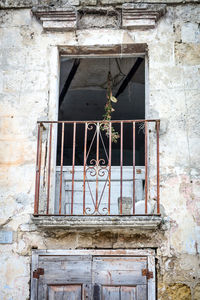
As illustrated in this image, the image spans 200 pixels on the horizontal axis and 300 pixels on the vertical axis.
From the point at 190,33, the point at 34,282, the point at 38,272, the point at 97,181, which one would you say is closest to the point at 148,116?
the point at 97,181

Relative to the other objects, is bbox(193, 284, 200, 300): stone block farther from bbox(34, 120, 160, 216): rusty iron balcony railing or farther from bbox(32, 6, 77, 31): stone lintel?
bbox(32, 6, 77, 31): stone lintel

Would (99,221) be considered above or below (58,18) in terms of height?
below

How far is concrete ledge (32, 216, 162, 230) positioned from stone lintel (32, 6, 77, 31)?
2587 millimetres

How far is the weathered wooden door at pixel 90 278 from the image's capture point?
19.8 ft

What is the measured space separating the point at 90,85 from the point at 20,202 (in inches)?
123

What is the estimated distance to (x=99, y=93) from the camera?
30.6 ft

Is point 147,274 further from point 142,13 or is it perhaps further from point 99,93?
point 99,93

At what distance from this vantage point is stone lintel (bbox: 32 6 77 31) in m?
7.02

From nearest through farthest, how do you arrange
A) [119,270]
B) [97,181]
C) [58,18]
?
[119,270], [97,181], [58,18]

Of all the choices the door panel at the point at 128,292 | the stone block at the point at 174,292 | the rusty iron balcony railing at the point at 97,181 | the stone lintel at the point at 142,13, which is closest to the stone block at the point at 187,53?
the stone lintel at the point at 142,13

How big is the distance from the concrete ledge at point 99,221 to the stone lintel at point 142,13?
2.61m

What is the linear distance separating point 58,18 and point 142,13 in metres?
1.11

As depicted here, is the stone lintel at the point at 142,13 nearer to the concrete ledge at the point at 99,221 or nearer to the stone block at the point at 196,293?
the concrete ledge at the point at 99,221

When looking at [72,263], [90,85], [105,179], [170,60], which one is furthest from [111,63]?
[72,263]
